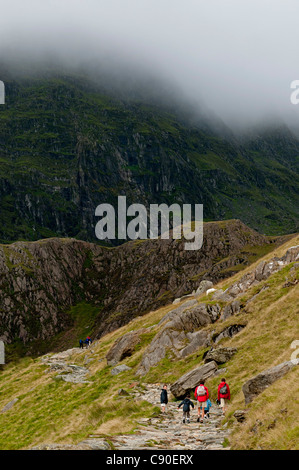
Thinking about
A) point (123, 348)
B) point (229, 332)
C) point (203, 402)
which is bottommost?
point (123, 348)

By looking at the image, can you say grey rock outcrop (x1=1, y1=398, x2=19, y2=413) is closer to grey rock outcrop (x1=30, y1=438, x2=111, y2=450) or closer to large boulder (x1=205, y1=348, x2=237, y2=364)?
large boulder (x1=205, y1=348, x2=237, y2=364)

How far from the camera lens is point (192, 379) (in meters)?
31.1

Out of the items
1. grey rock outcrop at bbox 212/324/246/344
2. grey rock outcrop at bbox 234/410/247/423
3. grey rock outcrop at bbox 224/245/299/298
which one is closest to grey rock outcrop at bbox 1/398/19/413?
grey rock outcrop at bbox 212/324/246/344

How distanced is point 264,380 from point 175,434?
570 cm

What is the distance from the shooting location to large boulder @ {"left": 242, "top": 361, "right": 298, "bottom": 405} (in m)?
21.3

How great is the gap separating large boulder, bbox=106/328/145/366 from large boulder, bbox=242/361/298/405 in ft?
98.5

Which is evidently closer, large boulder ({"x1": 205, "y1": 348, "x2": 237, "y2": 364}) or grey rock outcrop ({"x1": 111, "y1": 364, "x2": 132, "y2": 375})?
large boulder ({"x1": 205, "y1": 348, "x2": 237, "y2": 364})

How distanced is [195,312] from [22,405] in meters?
22.3

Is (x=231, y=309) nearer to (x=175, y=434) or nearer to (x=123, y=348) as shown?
(x=123, y=348)

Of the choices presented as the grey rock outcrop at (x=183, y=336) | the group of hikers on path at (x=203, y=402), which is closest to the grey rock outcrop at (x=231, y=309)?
the grey rock outcrop at (x=183, y=336)

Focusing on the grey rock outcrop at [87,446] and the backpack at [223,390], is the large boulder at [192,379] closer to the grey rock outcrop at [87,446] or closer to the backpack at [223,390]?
the backpack at [223,390]

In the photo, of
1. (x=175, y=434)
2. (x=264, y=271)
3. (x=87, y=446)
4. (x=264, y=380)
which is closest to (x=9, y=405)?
(x=175, y=434)

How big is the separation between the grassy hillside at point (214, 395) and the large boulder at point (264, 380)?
3.59ft

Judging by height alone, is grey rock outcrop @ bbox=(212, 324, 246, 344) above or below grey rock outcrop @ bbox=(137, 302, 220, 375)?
above
